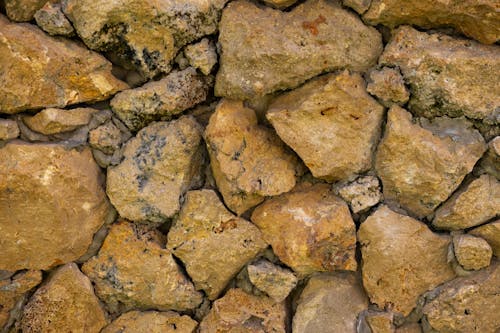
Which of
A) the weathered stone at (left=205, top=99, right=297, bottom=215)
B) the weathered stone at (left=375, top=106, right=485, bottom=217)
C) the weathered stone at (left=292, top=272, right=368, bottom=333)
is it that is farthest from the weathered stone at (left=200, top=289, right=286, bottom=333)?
the weathered stone at (left=375, top=106, right=485, bottom=217)

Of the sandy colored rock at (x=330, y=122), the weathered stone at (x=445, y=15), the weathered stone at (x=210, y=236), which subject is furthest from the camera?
the weathered stone at (x=210, y=236)

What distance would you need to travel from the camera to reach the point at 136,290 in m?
1.70

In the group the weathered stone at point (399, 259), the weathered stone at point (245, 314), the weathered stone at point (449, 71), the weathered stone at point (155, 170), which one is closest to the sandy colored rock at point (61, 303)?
Result: the weathered stone at point (155, 170)

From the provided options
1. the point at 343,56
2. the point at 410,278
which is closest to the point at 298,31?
the point at 343,56

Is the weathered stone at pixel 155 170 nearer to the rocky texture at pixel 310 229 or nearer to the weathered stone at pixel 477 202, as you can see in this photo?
the rocky texture at pixel 310 229

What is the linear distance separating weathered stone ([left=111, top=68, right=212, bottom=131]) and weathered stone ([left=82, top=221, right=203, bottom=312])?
388 millimetres

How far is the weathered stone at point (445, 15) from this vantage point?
1435 millimetres

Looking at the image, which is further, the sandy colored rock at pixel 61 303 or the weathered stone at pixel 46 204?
the sandy colored rock at pixel 61 303

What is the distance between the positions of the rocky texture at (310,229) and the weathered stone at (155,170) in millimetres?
301

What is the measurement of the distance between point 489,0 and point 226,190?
0.99 meters

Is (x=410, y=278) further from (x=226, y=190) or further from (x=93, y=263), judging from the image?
(x=93, y=263)

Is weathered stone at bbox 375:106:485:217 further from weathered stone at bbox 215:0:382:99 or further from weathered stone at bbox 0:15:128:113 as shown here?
weathered stone at bbox 0:15:128:113

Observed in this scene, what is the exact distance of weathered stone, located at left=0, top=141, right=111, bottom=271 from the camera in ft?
5.03

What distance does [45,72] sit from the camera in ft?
4.98
